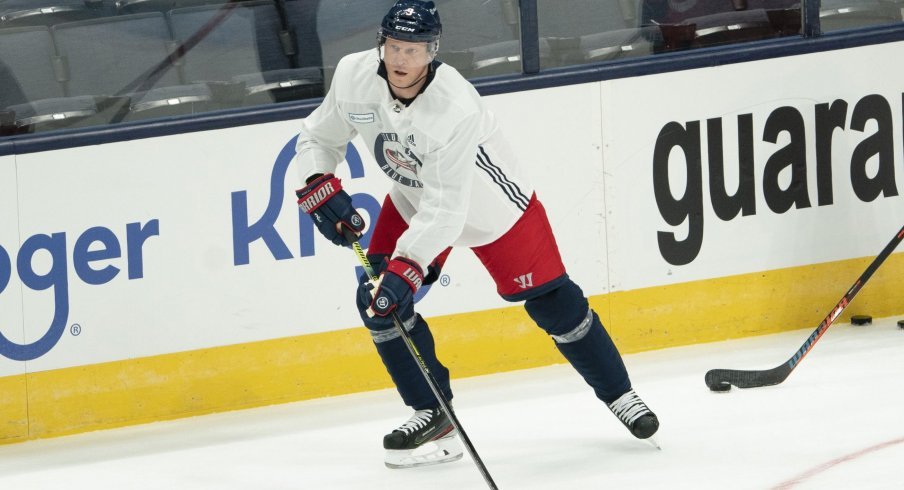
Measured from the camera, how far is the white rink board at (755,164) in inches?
169

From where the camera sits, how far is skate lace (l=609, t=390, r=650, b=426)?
10.9 feet

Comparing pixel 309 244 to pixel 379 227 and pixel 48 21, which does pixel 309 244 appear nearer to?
pixel 379 227

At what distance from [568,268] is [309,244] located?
0.85 meters

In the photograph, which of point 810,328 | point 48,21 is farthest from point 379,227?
point 810,328

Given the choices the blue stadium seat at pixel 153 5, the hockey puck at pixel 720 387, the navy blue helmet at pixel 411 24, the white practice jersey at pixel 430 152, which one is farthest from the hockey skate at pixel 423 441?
the blue stadium seat at pixel 153 5

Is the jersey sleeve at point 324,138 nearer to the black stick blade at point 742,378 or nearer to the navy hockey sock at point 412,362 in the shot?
the navy hockey sock at point 412,362

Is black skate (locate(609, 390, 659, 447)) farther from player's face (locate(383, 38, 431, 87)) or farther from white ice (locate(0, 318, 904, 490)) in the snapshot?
player's face (locate(383, 38, 431, 87))

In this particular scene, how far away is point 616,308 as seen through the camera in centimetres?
431

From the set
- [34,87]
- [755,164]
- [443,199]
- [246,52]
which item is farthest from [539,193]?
[34,87]

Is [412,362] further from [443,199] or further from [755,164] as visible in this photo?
[755,164]

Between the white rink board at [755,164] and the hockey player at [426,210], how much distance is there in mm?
1024

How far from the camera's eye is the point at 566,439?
3.56 m

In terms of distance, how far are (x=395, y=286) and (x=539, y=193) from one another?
136 centimetres

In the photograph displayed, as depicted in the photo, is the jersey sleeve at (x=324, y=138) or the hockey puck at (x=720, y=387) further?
the hockey puck at (x=720, y=387)
